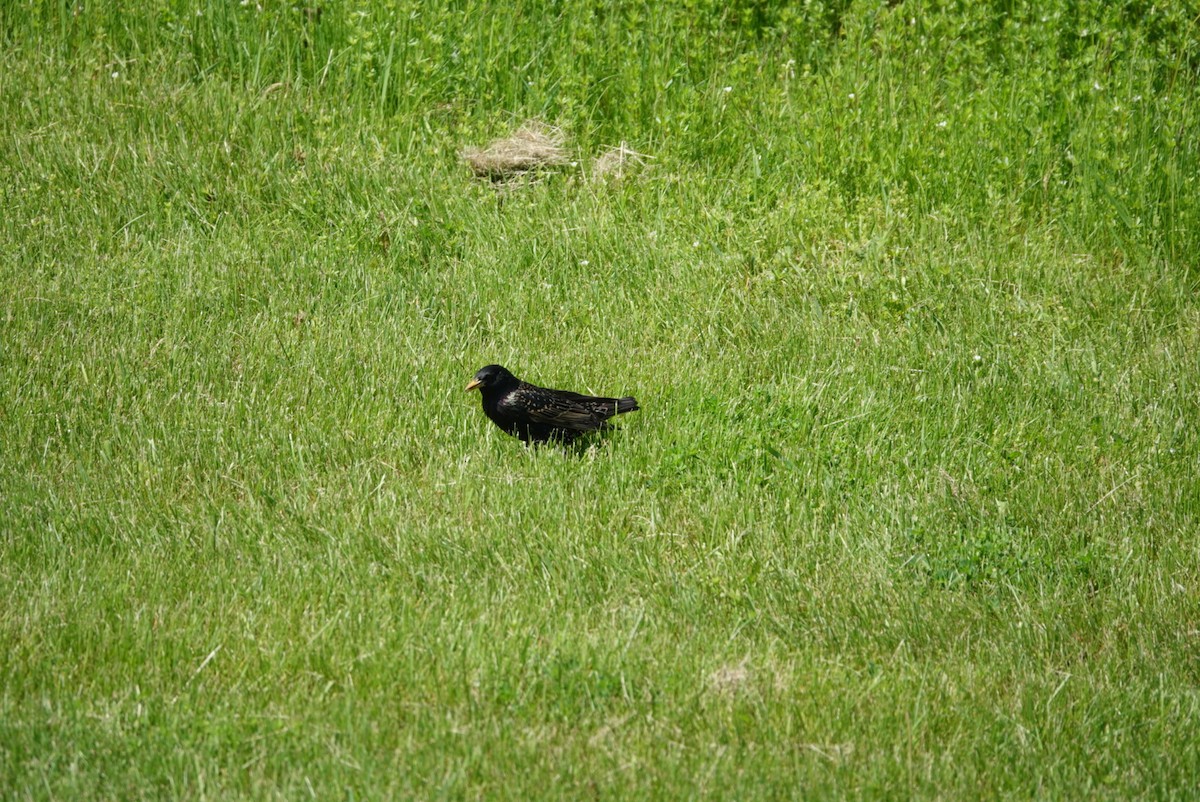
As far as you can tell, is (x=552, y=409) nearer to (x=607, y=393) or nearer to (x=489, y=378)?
(x=489, y=378)

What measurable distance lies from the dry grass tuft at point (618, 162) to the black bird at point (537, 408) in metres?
2.53

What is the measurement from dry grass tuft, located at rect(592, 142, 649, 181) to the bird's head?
8.29 ft

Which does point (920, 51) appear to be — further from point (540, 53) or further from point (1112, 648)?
point (1112, 648)

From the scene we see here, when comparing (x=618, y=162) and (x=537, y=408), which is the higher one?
(x=618, y=162)

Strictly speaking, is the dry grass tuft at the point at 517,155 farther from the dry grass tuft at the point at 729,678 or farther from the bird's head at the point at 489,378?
the dry grass tuft at the point at 729,678

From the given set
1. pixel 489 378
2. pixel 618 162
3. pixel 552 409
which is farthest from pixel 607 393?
pixel 618 162

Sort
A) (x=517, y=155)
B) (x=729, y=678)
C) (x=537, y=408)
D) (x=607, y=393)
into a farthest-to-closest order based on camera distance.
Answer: (x=517, y=155)
(x=607, y=393)
(x=537, y=408)
(x=729, y=678)

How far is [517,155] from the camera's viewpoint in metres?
8.16

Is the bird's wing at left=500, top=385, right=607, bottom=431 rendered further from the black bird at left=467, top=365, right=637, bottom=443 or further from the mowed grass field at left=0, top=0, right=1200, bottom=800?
the mowed grass field at left=0, top=0, right=1200, bottom=800

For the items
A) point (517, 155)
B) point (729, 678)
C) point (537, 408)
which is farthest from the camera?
point (517, 155)

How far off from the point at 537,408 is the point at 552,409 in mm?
81

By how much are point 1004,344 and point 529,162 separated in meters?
3.32

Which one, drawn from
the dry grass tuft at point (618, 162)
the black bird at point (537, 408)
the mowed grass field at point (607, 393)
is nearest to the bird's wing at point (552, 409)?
the black bird at point (537, 408)

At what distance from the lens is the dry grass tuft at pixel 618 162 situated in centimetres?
818
